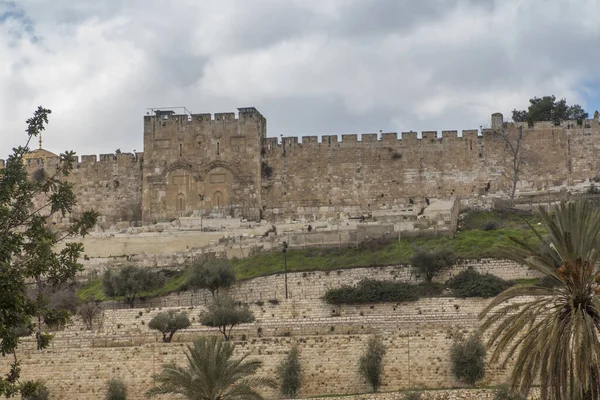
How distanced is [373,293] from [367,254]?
14.7ft

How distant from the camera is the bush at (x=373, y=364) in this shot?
2605 centimetres

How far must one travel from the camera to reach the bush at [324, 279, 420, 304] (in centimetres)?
3016

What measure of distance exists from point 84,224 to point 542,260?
25.3 feet

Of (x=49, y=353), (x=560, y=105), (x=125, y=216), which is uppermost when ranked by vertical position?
(x=560, y=105)

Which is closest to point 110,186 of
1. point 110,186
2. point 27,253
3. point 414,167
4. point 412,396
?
point 110,186

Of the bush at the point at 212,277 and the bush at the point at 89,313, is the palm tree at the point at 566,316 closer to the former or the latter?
the bush at the point at 212,277

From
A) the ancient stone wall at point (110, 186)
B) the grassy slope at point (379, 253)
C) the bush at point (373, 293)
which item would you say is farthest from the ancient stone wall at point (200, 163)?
the bush at point (373, 293)

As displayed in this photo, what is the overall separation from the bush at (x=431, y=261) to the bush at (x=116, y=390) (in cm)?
1002

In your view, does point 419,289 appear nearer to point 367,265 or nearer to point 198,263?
point 367,265

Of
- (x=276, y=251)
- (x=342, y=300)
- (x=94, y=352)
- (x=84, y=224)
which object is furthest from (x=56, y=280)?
(x=276, y=251)

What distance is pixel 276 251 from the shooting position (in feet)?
121

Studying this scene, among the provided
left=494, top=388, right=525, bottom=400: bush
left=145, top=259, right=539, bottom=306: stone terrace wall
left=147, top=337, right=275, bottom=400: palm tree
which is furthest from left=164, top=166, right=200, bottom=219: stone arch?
left=494, top=388, right=525, bottom=400: bush

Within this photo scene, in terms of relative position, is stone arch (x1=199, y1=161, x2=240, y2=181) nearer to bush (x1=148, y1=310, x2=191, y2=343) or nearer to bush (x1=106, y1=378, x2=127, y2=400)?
bush (x1=148, y1=310, x2=191, y2=343)

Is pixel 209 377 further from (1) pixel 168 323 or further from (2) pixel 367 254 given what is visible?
(2) pixel 367 254
